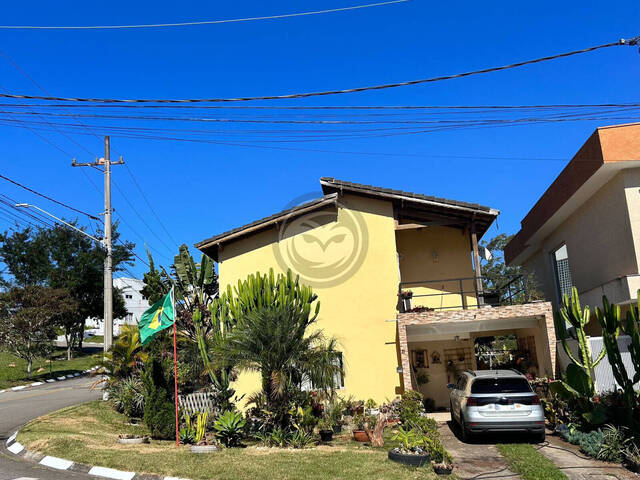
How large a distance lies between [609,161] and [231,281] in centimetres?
1299

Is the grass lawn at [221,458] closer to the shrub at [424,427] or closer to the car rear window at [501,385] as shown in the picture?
the shrub at [424,427]

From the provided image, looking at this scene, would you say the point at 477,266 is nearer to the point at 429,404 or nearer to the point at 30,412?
the point at 429,404

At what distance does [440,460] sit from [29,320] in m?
28.6

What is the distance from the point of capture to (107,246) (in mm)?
20781

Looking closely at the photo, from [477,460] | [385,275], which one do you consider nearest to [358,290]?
[385,275]

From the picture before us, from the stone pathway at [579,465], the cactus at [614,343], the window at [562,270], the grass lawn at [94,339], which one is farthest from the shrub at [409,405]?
the grass lawn at [94,339]

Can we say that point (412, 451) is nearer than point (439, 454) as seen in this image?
No

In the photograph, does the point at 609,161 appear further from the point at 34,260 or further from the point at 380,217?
the point at 34,260

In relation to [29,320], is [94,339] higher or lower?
higher

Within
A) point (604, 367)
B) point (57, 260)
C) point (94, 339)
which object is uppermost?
point (57, 260)

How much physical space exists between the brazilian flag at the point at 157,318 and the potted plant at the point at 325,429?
15.5 ft

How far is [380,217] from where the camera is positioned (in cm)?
1962

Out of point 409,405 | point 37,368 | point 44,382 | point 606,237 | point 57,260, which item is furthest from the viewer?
point 57,260

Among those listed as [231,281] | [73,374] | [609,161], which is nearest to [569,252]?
[609,161]
